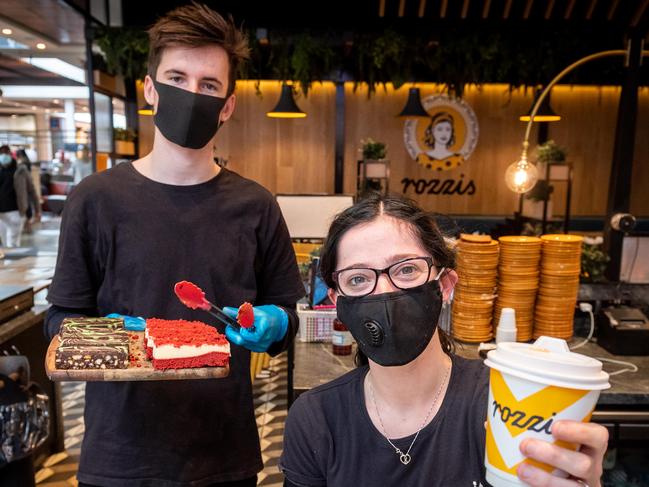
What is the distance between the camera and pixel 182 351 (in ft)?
4.93

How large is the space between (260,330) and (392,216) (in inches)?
20.3

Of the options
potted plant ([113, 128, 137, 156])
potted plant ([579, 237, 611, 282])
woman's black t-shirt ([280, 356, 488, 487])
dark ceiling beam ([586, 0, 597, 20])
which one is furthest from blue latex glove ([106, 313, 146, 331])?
dark ceiling beam ([586, 0, 597, 20])

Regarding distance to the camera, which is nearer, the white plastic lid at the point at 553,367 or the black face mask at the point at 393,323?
the white plastic lid at the point at 553,367

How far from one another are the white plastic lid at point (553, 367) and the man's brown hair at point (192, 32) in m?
1.21

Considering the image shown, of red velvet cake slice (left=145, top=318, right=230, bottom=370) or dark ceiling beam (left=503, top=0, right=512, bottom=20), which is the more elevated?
dark ceiling beam (left=503, top=0, right=512, bottom=20)

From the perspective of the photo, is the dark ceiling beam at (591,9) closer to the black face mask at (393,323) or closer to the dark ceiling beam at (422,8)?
the dark ceiling beam at (422,8)

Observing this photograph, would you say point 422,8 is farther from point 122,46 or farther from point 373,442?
point 373,442

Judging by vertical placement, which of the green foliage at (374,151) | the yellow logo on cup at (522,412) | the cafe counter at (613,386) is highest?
the green foliage at (374,151)

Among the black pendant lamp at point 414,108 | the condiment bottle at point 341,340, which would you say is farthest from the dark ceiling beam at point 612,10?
the condiment bottle at point 341,340

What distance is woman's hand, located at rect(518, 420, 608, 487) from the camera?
818 millimetres

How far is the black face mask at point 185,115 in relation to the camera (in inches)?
64.0

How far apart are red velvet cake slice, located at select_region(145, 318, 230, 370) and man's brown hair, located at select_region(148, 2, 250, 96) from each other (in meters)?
0.77

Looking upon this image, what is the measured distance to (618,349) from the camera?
267 centimetres

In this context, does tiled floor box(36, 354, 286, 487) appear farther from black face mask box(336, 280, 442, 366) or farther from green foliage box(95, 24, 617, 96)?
green foliage box(95, 24, 617, 96)
